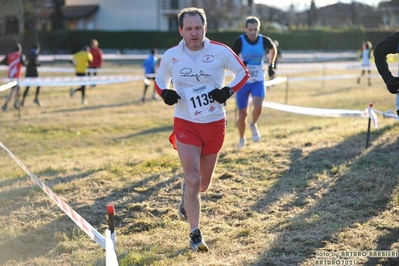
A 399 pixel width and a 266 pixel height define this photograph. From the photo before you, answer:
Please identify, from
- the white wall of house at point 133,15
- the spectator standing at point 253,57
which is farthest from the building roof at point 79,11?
the spectator standing at point 253,57

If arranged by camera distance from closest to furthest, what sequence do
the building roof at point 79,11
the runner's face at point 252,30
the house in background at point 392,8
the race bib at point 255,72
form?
the runner's face at point 252,30 < the race bib at point 255,72 < the building roof at point 79,11 < the house in background at point 392,8

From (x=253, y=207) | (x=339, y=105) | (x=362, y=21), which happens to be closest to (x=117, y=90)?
(x=339, y=105)

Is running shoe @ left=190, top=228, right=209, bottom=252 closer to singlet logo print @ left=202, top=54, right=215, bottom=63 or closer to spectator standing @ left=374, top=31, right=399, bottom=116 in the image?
singlet logo print @ left=202, top=54, right=215, bottom=63

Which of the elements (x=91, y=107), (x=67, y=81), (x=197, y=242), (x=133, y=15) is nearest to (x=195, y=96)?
→ (x=197, y=242)

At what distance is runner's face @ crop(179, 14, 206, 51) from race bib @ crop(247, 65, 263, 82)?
4.04 m

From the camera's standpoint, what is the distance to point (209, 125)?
16.8 ft

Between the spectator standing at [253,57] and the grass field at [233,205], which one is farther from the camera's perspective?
the spectator standing at [253,57]

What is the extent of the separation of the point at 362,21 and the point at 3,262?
2896 inches

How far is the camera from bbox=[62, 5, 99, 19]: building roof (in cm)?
5759

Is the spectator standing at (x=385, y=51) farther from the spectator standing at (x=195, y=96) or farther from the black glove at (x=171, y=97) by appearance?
the black glove at (x=171, y=97)

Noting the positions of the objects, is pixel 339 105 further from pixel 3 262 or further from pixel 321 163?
pixel 3 262

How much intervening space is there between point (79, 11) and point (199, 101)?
56.1 meters

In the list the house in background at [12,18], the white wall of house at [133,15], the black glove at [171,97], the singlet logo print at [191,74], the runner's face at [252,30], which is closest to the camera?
the black glove at [171,97]

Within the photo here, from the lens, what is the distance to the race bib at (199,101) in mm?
5039
